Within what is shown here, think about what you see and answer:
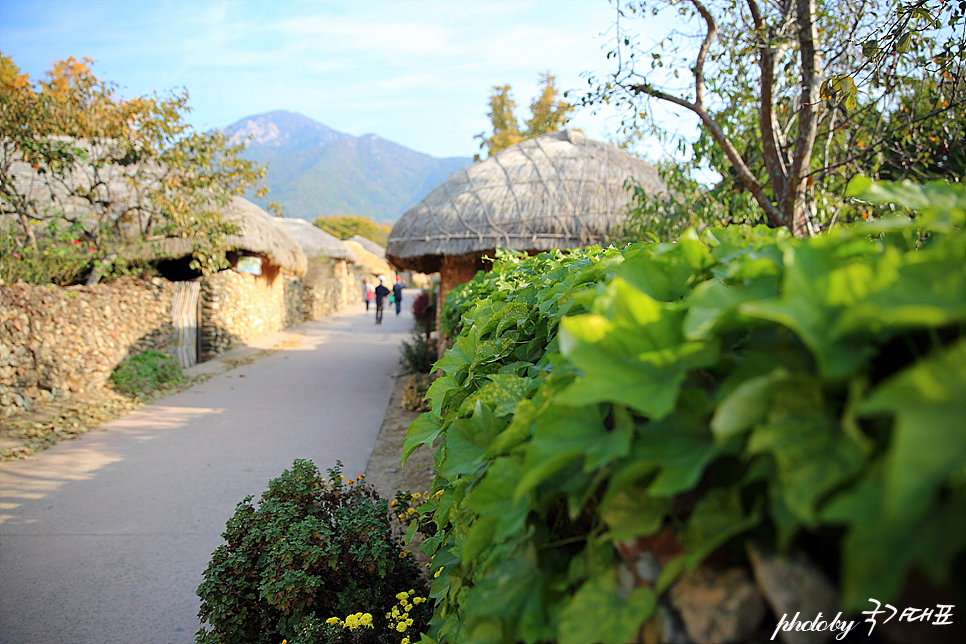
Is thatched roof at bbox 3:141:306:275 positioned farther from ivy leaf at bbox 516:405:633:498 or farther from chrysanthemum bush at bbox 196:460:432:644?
ivy leaf at bbox 516:405:633:498

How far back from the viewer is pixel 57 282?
320 inches

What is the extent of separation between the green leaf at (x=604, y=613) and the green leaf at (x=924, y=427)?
1.08 ft

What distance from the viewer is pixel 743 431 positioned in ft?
2.18

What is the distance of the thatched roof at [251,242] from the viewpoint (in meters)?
9.56

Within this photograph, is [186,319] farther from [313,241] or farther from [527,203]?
[313,241]

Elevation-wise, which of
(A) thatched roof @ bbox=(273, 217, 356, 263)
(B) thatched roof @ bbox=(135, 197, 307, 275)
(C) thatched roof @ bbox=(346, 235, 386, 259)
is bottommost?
(B) thatched roof @ bbox=(135, 197, 307, 275)

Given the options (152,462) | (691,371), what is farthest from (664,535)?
(152,462)

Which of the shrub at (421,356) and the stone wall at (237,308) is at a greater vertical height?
the stone wall at (237,308)

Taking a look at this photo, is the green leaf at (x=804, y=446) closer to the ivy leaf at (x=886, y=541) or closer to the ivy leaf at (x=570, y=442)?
the ivy leaf at (x=886, y=541)

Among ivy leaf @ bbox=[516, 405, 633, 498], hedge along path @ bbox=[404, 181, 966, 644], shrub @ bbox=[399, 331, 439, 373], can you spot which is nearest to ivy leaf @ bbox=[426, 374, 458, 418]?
hedge along path @ bbox=[404, 181, 966, 644]

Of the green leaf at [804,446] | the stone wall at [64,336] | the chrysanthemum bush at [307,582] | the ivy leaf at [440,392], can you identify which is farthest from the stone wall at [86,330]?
the green leaf at [804,446]

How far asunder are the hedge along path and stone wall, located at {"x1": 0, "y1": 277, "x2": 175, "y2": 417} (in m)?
7.44

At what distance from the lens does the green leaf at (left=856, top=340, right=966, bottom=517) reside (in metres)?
0.47

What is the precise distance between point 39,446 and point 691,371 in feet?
21.8
